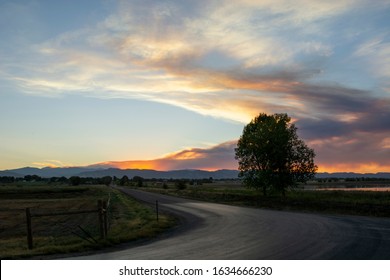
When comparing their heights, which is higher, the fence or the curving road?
the fence

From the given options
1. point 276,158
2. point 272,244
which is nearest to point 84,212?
point 272,244

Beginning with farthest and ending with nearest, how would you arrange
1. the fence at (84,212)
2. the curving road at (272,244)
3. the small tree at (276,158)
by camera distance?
the small tree at (276,158) < the fence at (84,212) < the curving road at (272,244)

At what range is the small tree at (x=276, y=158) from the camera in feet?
186

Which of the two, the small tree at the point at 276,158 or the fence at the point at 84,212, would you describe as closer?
the fence at the point at 84,212

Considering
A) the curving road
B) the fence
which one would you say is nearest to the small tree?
the curving road

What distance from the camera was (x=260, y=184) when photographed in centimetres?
5900

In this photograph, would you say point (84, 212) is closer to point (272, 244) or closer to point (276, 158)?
point (272, 244)

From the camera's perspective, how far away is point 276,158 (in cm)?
5725

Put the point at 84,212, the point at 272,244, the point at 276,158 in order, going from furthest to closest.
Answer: the point at 276,158 < the point at 84,212 < the point at 272,244

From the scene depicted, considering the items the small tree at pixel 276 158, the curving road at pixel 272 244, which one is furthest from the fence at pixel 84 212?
the small tree at pixel 276 158

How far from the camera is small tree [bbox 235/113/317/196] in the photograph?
56844 mm

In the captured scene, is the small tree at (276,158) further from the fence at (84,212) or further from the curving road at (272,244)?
the fence at (84,212)

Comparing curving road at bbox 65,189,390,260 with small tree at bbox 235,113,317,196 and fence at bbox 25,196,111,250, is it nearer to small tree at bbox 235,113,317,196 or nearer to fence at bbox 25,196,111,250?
fence at bbox 25,196,111,250

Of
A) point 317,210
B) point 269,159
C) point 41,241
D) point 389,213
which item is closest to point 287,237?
point 41,241
